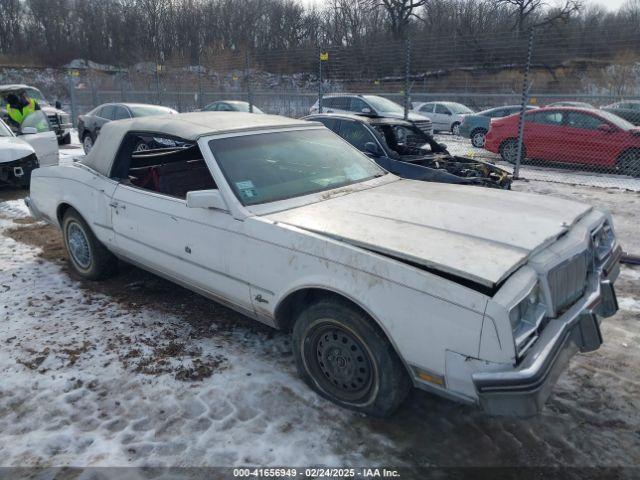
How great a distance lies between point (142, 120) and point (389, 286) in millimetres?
2912

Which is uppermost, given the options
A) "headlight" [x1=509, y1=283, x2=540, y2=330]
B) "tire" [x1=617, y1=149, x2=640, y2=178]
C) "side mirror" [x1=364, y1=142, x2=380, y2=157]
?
"side mirror" [x1=364, y1=142, x2=380, y2=157]

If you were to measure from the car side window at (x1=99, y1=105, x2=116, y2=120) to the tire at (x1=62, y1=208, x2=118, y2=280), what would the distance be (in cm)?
916

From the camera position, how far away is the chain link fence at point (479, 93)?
418 inches

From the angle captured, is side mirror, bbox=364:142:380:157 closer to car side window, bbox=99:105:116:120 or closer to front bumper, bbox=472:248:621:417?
front bumper, bbox=472:248:621:417

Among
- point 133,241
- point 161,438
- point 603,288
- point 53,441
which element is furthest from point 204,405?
point 603,288

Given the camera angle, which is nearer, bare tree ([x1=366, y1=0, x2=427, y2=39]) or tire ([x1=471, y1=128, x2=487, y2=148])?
tire ([x1=471, y1=128, x2=487, y2=148])

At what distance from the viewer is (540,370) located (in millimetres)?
2180

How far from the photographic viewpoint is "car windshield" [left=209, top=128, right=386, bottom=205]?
3371 mm

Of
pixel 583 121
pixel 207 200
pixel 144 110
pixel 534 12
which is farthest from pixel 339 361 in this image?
pixel 534 12

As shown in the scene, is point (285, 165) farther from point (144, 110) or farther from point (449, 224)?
point (144, 110)

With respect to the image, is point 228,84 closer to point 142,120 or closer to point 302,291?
point 142,120

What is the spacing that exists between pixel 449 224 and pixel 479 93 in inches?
891

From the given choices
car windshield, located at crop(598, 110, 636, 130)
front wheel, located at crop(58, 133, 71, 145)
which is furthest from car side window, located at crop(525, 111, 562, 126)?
front wheel, located at crop(58, 133, 71, 145)

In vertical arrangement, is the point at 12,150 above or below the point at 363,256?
above
